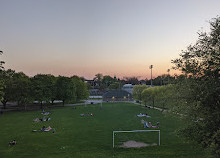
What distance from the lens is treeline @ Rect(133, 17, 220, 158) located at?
1073 cm

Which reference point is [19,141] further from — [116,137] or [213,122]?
[213,122]

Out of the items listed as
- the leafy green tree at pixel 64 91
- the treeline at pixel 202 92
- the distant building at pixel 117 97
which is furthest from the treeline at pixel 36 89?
the treeline at pixel 202 92

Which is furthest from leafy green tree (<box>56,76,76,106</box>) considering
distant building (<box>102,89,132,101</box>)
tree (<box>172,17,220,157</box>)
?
tree (<box>172,17,220,157</box>)

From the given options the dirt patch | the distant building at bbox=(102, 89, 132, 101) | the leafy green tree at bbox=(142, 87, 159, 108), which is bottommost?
the dirt patch

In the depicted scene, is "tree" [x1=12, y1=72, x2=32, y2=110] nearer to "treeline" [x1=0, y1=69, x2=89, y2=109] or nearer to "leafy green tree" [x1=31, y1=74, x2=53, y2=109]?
"treeline" [x1=0, y1=69, x2=89, y2=109]

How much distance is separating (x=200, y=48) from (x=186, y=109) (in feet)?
16.4

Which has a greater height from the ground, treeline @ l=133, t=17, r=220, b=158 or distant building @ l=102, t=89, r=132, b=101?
treeline @ l=133, t=17, r=220, b=158

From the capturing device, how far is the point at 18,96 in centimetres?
5131

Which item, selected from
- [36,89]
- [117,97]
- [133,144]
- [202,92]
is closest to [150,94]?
[117,97]

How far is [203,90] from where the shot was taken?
11.1m

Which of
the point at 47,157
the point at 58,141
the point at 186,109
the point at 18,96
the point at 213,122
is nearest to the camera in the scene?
the point at 213,122

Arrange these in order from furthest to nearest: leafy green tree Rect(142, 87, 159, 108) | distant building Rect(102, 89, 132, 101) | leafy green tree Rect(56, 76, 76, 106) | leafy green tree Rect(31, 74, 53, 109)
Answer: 1. distant building Rect(102, 89, 132, 101)
2. leafy green tree Rect(56, 76, 76, 106)
3. leafy green tree Rect(142, 87, 159, 108)
4. leafy green tree Rect(31, 74, 53, 109)

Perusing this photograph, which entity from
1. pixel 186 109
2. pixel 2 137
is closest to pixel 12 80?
pixel 2 137

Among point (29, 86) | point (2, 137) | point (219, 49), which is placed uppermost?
point (219, 49)
